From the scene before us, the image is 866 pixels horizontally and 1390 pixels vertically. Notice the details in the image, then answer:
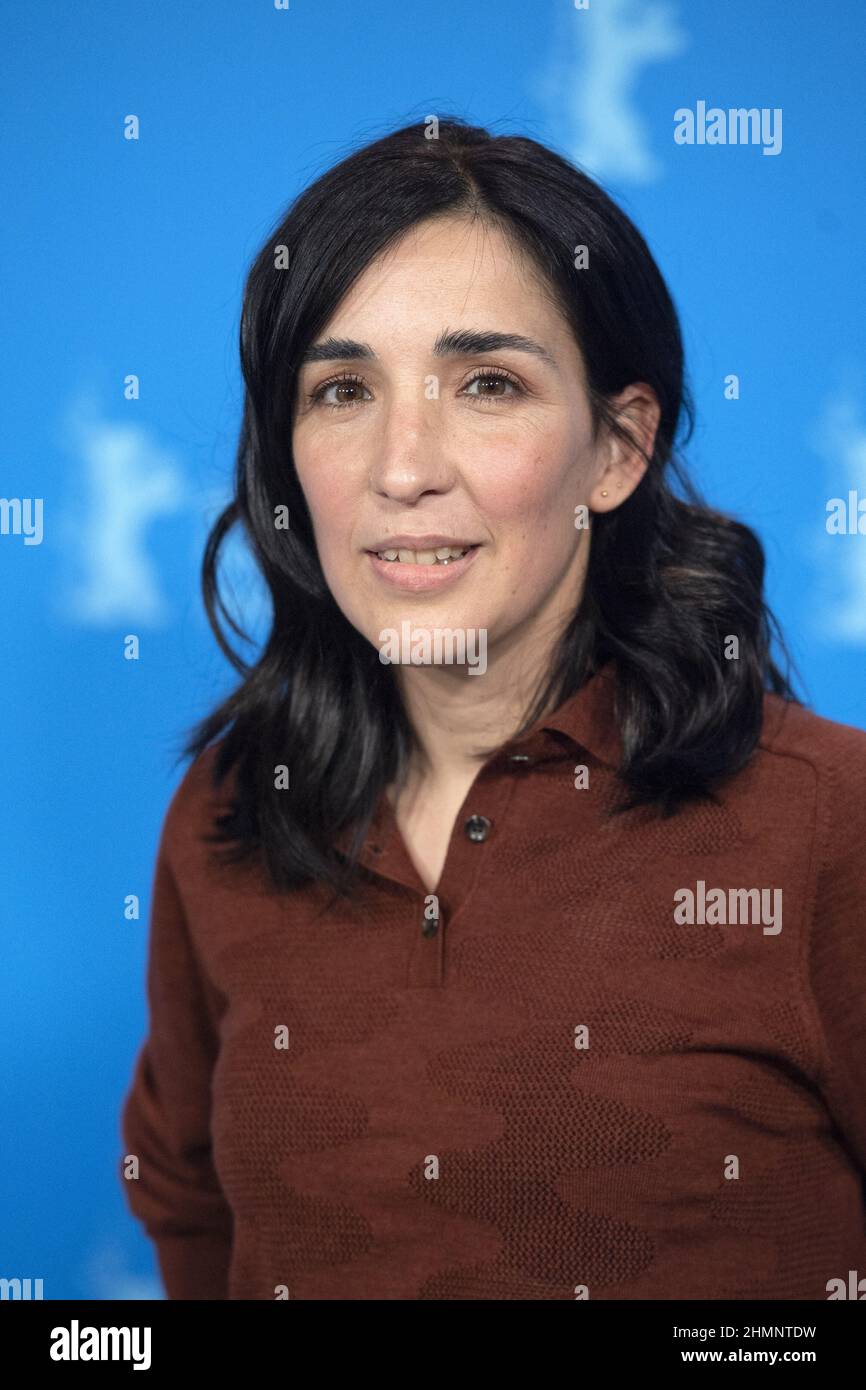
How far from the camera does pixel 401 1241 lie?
132cm

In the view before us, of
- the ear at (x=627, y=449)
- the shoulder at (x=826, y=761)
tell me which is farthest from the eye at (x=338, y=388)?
the shoulder at (x=826, y=761)

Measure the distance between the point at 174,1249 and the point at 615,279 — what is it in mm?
1113

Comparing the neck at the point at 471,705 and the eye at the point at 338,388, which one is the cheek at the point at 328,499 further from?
the neck at the point at 471,705

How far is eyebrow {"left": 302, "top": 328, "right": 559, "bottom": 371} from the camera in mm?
1319

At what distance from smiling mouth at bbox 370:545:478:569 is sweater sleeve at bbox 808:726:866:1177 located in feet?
1.24

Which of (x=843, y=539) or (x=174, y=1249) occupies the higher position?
(x=843, y=539)

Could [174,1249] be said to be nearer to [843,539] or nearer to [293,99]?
[843,539]

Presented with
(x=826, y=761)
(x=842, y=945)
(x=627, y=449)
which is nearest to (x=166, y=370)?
(x=627, y=449)

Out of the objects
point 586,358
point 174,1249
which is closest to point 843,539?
point 586,358

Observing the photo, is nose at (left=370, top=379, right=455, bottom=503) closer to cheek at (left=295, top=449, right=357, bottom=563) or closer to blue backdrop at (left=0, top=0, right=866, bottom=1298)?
cheek at (left=295, top=449, right=357, bottom=563)

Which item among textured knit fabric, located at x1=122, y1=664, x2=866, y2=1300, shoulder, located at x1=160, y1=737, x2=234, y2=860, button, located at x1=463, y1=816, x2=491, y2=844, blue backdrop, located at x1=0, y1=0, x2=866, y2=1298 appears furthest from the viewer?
blue backdrop, located at x1=0, y1=0, x2=866, y2=1298

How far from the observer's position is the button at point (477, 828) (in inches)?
55.0

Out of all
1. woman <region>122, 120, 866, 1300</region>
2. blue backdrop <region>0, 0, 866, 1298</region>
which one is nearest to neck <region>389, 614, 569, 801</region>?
woman <region>122, 120, 866, 1300</region>

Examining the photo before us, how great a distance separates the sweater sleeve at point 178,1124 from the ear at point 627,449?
601 millimetres
